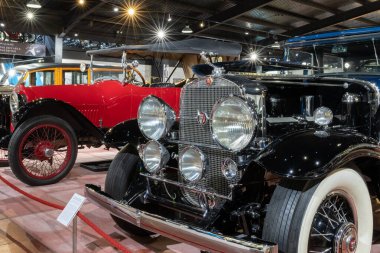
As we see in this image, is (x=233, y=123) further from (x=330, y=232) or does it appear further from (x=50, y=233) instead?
(x=50, y=233)

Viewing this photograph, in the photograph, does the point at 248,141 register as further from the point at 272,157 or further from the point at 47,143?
the point at 47,143

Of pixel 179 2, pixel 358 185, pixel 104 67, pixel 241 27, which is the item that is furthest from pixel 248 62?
pixel 241 27

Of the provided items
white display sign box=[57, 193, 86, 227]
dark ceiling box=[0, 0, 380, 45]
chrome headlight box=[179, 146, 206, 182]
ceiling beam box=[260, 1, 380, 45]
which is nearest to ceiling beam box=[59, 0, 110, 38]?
dark ceiling box=[0, 0, 380, 45]

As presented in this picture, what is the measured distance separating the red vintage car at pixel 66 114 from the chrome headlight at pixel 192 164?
2534 mm

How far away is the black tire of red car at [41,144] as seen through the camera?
4.51m

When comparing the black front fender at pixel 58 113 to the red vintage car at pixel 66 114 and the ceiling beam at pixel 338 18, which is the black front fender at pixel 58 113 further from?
the ceiling beam at pixel 338 18

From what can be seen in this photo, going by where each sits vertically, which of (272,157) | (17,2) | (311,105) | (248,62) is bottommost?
(272,157)

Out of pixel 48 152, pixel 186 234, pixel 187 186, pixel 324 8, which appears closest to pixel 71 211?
pixel 187 186

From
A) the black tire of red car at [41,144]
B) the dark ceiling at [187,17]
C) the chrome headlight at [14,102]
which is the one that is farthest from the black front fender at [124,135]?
the dark ceiling at [187,17]

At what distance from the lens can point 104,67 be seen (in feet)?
21.1

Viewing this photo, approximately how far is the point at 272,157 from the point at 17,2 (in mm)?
11196

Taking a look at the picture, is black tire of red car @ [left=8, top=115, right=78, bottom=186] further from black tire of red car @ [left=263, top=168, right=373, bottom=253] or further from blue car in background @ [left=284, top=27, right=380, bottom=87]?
black tire of red car @ [left=263, top=168, right=373, bottom=253]

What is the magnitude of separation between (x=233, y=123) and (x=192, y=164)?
387 millimetres

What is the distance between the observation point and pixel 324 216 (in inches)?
76.2
